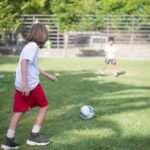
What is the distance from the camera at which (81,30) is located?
80.3ft

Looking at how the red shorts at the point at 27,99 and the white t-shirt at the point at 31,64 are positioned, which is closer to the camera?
the white t-shirt at the point at 31,64

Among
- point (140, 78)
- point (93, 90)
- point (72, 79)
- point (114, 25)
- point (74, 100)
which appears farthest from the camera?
point (114, 25)

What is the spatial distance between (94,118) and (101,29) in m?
18.4

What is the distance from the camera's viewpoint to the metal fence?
961 inches

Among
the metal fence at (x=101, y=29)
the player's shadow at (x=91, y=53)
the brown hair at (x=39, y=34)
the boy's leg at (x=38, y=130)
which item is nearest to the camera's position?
the brown hair at (x=39, y=34)

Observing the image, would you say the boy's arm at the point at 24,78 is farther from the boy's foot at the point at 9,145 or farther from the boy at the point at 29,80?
the boy's foot at the point at 9,145

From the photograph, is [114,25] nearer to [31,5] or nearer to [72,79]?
[31,5]

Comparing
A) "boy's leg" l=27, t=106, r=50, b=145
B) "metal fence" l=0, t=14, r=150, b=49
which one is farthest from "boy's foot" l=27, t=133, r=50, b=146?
"metal fence" l=0, t=14, r=150, b=49

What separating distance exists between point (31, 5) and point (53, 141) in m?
21.0

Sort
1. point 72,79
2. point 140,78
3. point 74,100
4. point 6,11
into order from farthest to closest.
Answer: point 6,11, point 140,78, point 72,79, point 74,100

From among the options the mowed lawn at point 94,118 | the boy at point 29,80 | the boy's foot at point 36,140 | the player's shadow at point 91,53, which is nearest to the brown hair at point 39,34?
the boy at point 29,80

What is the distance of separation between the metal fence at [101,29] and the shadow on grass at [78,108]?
12.2 m

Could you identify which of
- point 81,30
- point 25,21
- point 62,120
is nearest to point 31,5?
point 25,21

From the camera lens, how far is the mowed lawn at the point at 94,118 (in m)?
5.74
